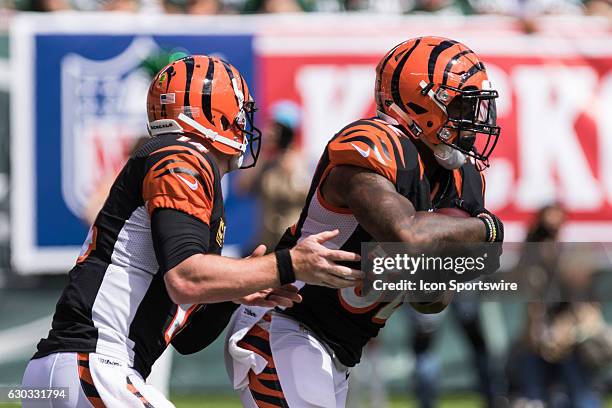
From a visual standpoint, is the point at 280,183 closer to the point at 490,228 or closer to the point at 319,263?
the point at 490,228

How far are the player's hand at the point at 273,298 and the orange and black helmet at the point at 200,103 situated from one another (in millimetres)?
546

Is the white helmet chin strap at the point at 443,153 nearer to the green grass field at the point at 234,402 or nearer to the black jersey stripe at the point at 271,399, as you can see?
the black jersey stripe at the point at 271,399

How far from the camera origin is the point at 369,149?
153 inches

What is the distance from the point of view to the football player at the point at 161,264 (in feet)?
11.9

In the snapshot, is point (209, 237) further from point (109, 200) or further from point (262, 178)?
point (262, 178)

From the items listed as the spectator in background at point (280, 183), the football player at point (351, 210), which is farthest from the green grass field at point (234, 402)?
the football player at point (351, 210)

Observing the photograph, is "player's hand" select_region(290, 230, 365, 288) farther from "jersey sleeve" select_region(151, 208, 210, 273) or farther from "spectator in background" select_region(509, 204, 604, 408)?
"spectator in background" select_region(509, 204, 604, 408)

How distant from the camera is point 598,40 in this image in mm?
9117

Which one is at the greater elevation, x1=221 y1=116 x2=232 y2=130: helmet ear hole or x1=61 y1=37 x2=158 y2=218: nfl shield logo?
x1=221 y1=116 x2=232 y2=130: helmet ear hole

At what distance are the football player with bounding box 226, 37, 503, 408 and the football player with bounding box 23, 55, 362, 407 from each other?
0.24 metres

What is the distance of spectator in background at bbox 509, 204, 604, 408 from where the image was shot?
8078 millimetres

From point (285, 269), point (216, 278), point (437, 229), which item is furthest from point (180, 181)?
point (437, 229)

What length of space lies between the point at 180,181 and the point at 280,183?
4604mm

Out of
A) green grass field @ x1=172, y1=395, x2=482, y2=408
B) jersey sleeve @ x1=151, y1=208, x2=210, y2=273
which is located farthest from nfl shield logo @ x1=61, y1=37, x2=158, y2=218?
jersey sleeve @ x1=151, y1=208, x2=210, y2=273
